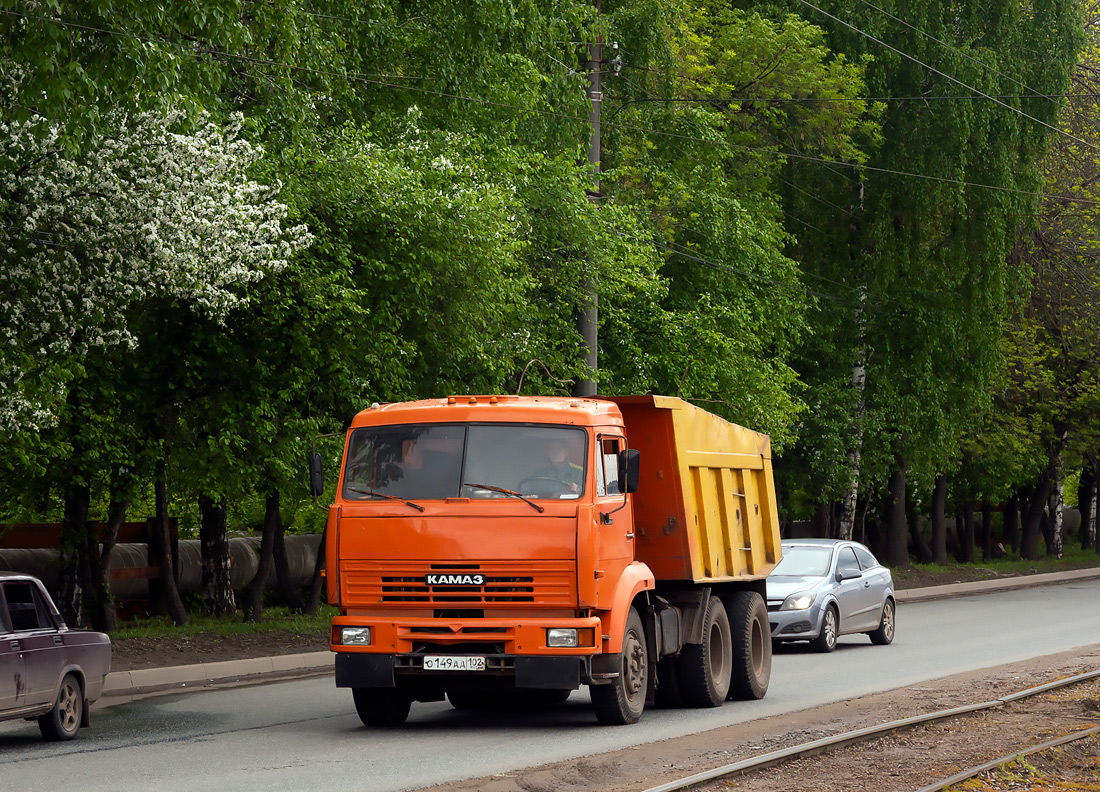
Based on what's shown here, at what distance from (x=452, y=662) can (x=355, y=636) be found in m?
0.83

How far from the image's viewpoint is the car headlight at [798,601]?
19.5 metres

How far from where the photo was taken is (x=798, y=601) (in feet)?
64.0

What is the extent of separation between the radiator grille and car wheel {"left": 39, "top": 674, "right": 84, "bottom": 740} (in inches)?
108

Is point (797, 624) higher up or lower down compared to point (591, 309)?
lower down

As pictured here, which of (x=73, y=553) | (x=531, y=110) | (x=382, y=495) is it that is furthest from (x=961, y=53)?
(x=382, y=495)

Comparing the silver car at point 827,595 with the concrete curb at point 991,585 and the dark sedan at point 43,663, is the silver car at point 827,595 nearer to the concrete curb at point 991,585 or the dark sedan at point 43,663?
the concrete curb at point 991,585

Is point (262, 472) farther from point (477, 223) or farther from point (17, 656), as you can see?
point (17, 656)

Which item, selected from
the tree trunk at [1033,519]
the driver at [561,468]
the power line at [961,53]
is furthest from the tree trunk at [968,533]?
the driver at [561,468]

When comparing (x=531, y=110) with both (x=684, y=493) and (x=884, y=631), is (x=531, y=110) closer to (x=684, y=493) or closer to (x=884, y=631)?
(x=884, y=631)

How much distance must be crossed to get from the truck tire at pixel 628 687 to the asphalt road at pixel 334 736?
0.17 metres

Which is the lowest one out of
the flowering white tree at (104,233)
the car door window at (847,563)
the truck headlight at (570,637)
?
the truck headlight at (570,637)

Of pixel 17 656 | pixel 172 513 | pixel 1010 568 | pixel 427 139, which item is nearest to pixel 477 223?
pixel 427 139

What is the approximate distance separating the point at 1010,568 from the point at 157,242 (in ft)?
118

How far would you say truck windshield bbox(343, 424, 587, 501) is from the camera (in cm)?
1171
